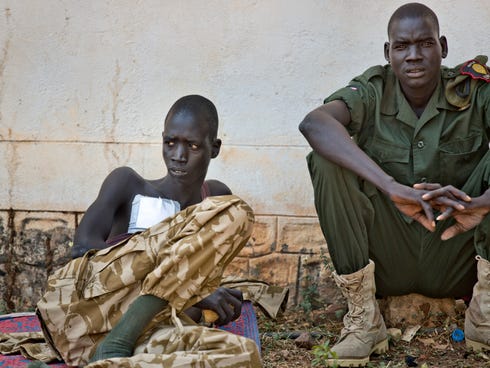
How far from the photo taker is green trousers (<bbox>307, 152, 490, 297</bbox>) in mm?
3830

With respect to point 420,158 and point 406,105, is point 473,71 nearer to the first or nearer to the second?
point 406,105

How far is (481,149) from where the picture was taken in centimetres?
414

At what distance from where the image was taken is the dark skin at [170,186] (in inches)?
146

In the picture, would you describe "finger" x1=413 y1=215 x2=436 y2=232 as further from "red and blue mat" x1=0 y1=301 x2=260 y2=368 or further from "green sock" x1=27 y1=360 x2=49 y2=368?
"green sock" x1=27 y1=360 x2=49 y2=368

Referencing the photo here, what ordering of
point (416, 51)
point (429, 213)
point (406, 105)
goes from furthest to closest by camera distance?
point (406, 105) → point (416, 51) → point (429, 213)

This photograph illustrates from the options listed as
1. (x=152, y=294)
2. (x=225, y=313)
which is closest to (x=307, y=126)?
(x=225, y=313)

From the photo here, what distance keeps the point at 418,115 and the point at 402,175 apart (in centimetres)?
33

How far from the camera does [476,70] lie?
412 cm

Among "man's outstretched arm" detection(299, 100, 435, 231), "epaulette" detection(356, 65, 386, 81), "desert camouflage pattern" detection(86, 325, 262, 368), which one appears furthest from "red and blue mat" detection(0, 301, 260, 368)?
"epaulette" detection(356, 65, 386, 81)

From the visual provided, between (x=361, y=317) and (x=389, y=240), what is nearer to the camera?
(x=361, y=317)

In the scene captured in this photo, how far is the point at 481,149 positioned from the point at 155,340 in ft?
6.47

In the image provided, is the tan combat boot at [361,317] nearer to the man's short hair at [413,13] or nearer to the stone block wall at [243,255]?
the stone block wall at [243,255]

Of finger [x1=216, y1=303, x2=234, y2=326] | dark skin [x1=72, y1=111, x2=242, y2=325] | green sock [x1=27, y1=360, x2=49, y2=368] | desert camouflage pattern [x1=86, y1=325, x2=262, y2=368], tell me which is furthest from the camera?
dark skin [x1=72, y1=111, x2=242, y2=325]

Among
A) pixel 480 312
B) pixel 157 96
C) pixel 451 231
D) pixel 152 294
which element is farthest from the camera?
pixel 157 96
